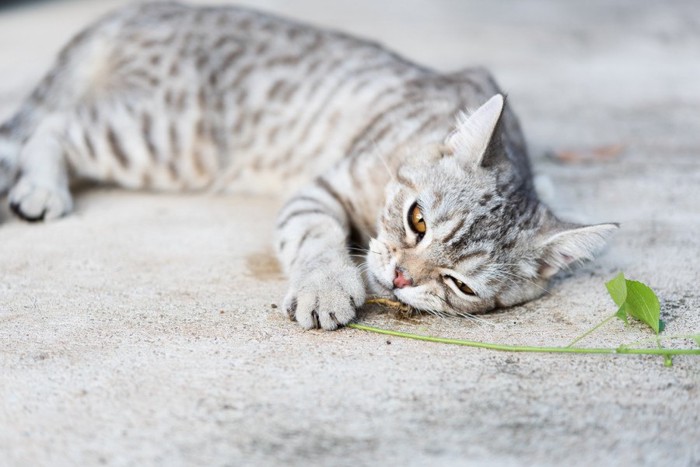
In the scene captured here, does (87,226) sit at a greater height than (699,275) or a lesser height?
lesser

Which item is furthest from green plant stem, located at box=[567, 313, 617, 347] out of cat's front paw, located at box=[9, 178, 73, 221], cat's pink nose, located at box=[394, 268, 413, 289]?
cat's front paw, located at box=[9, 178, 73, 221]

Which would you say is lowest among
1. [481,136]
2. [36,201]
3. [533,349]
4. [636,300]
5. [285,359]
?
[36,201]

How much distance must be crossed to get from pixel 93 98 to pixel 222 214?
92 cm

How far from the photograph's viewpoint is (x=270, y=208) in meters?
3.80

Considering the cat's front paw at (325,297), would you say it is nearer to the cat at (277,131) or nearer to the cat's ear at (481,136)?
the cat at (277,131)

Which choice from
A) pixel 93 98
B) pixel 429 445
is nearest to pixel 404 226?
pixel 429 445

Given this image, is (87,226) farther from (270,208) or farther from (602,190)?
(602,190)

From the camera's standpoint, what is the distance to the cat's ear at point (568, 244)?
104 inches

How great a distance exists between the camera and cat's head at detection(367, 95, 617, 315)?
8.50 ft

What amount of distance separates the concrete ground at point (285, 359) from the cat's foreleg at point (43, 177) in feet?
0.30

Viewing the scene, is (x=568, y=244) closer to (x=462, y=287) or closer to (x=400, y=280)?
(x=462, y=287)

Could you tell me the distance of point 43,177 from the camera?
3.55 meters

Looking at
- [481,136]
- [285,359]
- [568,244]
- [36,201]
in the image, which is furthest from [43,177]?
[568,244]

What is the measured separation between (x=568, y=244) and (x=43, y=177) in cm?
230
